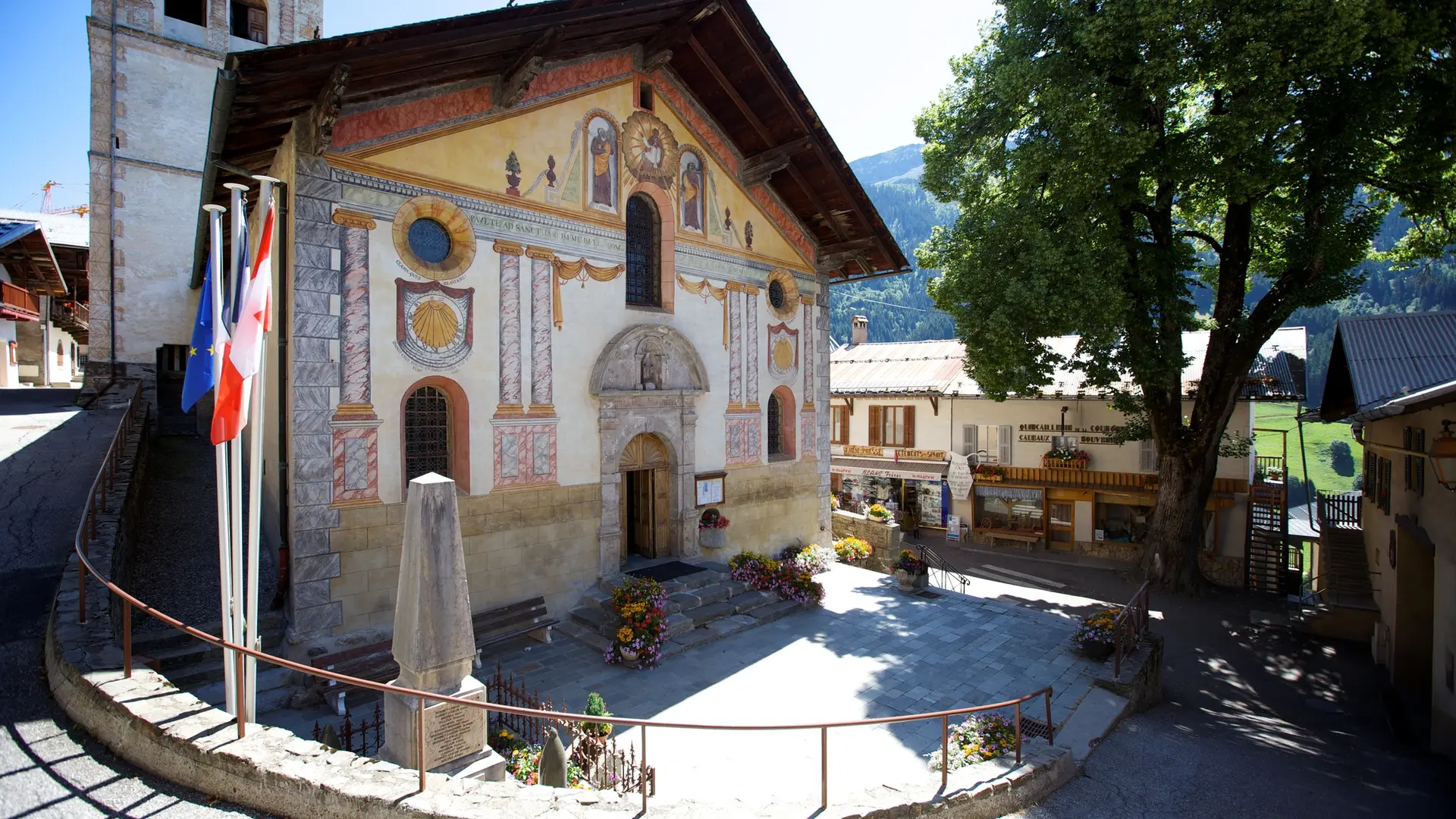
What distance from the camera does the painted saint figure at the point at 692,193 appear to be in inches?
570

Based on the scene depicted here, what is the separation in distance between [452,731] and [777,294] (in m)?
12.2

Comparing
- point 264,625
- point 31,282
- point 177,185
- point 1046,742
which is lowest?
point 1046,742

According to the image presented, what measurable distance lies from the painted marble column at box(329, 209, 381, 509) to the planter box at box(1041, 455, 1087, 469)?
21896 mm

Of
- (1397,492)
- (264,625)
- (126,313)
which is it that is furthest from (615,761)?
(126,313)

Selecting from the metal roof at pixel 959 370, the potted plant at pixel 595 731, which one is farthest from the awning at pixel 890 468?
the potted plant at pixel 595 731

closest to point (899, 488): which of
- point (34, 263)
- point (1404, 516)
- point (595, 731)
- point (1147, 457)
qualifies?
point (1147, 457)

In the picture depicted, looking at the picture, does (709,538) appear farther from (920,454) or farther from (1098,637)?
(920,454)

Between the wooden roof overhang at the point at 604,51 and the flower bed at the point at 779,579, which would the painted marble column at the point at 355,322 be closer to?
the wooden roof overhang at the point at 604,51

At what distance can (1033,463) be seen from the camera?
25578mm

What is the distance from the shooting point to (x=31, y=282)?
87.2 ft

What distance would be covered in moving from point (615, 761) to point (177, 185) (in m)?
22.0

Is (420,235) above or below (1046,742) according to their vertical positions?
above

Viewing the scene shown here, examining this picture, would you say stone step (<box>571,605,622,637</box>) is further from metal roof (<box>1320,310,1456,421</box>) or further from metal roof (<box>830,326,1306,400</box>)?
metal roof (<box>830,326,1306,400</box>)

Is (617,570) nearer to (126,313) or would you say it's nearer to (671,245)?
(671,245)
